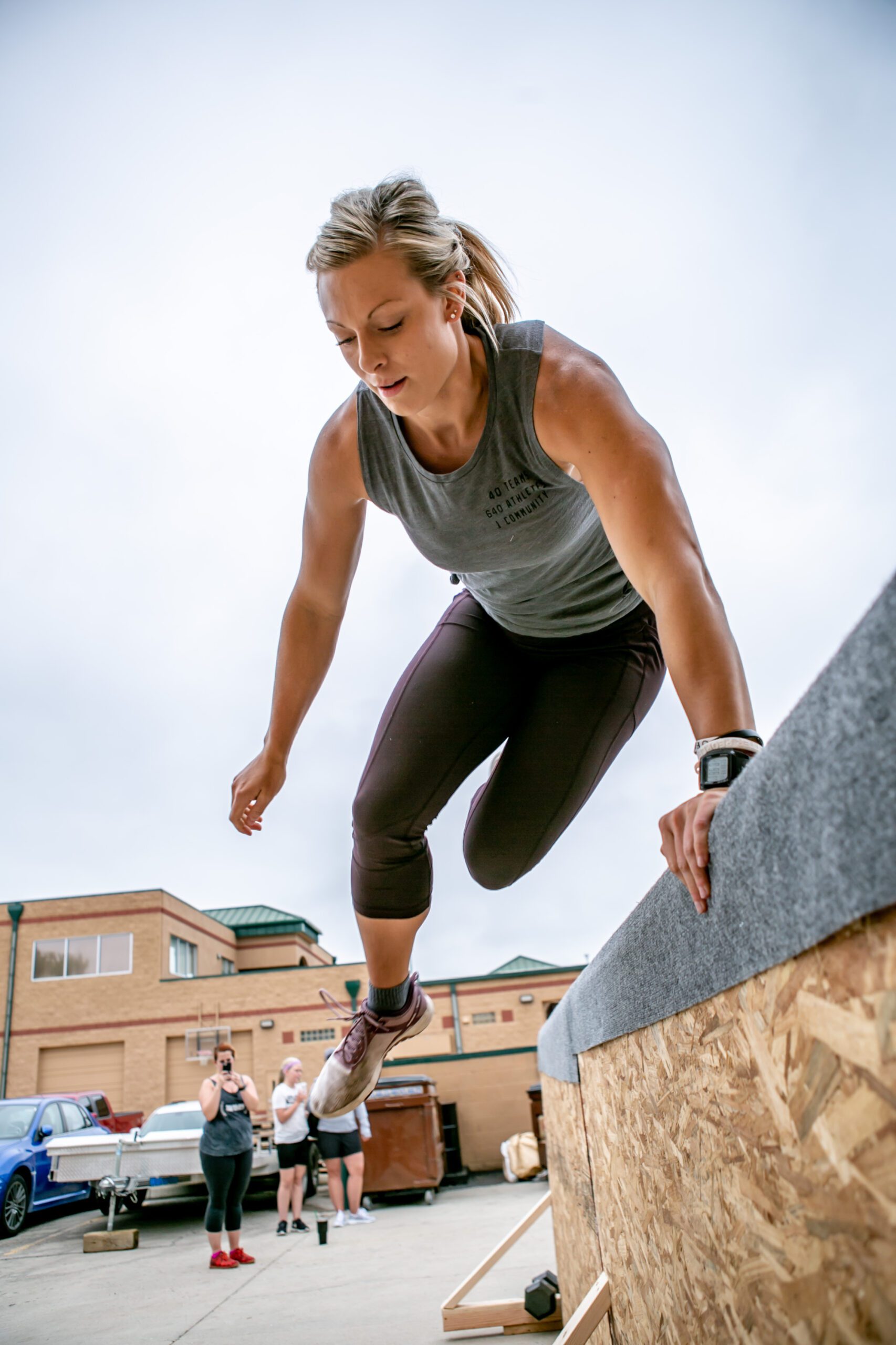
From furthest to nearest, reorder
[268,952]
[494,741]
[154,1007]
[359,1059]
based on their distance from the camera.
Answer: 1. [268,952]
2. [154,1007]
3. [359,1059]
4. [494,741]

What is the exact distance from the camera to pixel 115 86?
10.3 metres

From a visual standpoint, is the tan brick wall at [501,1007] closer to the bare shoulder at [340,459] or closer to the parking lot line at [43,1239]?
the parking lot line at [43,1239]

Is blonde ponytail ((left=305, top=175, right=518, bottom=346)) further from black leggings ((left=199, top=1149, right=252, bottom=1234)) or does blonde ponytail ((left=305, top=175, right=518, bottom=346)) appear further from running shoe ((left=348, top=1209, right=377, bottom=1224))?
running shoe ((left=348, top=1209, right=377, bottom=1224))

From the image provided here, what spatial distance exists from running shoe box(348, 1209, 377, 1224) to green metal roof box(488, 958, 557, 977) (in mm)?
12354

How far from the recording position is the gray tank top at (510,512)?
1.81 meters

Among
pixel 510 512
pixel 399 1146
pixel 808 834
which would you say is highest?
pixel 510 512

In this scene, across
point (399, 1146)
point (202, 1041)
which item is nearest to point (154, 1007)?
point (202, 1041)

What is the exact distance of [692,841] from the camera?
2.89 feet

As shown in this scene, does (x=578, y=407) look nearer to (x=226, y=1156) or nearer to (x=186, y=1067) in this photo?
(x=226, y=1156)

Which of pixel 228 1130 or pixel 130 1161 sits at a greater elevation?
pixel 228 1130

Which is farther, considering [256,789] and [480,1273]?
[480,1273]

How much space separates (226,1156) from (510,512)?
7557 millimetres

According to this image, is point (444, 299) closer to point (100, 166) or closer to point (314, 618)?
point (314, 618)

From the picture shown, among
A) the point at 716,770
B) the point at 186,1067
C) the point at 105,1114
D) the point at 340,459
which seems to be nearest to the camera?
the point at 716,770
